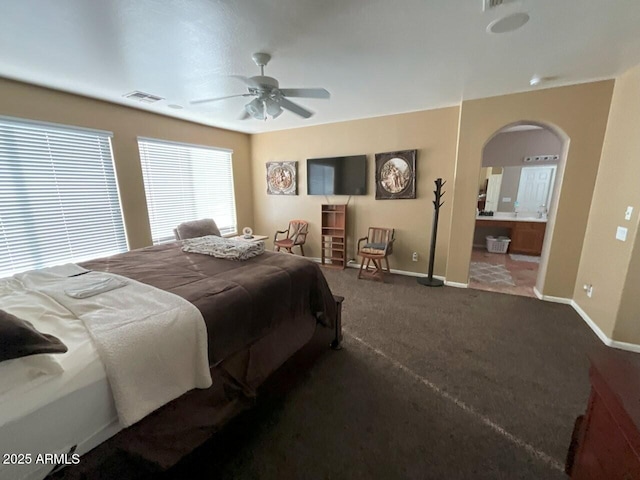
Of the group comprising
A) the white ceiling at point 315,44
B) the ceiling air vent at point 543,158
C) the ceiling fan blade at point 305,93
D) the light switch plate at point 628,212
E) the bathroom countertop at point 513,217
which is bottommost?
the bathroom countertop at point 513,217

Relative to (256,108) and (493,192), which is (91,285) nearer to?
(256,108)

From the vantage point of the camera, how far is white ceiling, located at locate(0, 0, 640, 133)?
5.43ft

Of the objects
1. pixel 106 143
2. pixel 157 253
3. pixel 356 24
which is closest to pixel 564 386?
pixel 356 24

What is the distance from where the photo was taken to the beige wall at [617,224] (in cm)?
231

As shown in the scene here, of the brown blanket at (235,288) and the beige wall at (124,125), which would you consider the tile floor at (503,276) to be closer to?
the brown blanket at (235,288)

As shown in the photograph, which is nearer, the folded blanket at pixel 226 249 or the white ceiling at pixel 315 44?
the white ceiling at pixel 315 44

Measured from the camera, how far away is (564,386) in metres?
1.93

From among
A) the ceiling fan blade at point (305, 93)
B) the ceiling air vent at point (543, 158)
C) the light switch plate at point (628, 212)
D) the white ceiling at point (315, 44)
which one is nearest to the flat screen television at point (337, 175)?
the white ceiling at point (315, 44)

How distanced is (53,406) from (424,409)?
1908mm

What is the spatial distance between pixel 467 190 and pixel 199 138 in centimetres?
435

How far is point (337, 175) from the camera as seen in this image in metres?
4.59

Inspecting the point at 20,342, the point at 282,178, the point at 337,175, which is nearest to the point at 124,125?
the point at 282,178

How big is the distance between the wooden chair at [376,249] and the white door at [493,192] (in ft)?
10.8

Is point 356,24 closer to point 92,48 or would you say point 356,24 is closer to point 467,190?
point 92,48
